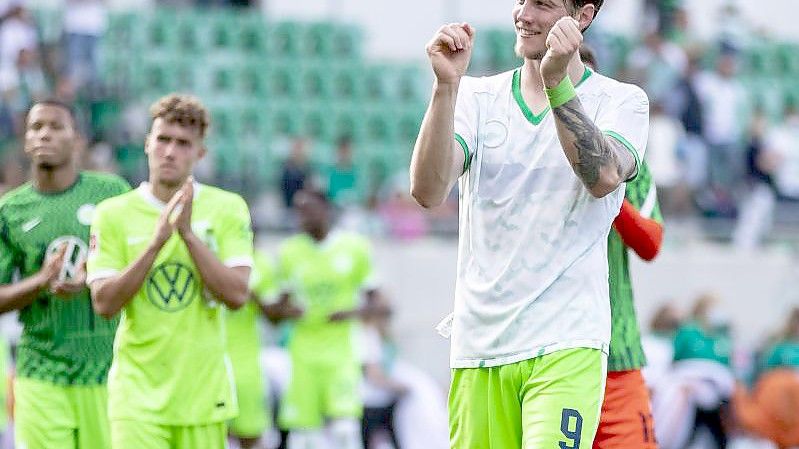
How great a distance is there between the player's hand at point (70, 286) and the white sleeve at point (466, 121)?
99.7 inches

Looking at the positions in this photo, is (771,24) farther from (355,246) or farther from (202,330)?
(202,330)

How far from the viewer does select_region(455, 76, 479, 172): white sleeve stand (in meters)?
5.65

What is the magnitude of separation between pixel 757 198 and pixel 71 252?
1356cm

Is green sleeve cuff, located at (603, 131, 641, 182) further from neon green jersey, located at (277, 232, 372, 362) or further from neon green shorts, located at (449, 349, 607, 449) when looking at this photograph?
neon green jersey, located at (277, 232, 372, 362)

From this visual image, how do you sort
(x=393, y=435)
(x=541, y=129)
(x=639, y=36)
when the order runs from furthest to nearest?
(x=639, y=36)
(x=393, y=435)
(x=541, y=129)

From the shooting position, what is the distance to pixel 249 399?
1191 centimetres

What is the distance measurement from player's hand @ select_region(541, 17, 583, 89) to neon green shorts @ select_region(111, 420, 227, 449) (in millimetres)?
2671

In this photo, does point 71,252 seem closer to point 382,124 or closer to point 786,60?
point 382,124

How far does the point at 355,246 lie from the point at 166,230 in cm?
597

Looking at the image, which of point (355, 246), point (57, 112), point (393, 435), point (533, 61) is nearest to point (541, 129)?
point (533, 61)

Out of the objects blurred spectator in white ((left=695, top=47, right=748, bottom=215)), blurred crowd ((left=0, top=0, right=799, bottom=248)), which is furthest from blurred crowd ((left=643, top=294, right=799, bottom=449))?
blurred spectator in white ((left=695, top=47, right=748, bottom=215))

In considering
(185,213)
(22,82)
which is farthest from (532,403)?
(22,82)

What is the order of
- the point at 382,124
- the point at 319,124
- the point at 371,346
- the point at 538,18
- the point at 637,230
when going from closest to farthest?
the point at 538,18, the point at 637,230, the point at 371,346, the point at 319,124, the point at 382,124

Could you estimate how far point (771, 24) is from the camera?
25.1 meters
